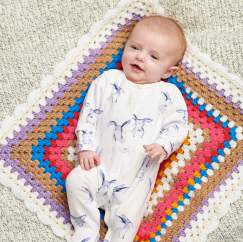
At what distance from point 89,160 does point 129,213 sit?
176 mm

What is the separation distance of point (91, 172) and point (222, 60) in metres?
0.48

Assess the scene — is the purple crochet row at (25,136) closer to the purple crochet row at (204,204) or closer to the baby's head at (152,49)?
the baby's head at (152,49)

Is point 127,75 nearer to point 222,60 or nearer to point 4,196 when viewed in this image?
point 222,60

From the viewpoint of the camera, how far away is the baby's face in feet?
4.51

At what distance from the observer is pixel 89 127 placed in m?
1.39

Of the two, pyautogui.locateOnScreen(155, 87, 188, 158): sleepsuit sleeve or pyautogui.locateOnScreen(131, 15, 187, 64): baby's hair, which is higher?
pyautogui.locateOnScreen(131, 15, 187, 64): baby's hair

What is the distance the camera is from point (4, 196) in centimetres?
136

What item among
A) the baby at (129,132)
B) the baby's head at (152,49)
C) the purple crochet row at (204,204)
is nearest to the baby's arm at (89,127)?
the baby at (129,132)

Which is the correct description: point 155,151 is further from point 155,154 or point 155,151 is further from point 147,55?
point 147,55

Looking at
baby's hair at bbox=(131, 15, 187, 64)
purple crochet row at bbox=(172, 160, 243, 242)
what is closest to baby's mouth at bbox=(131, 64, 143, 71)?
baby's hair at bbox=(131, 15, 187, 64)

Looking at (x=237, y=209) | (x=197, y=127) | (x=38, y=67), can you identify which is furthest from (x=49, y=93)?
(x=237, y=209)

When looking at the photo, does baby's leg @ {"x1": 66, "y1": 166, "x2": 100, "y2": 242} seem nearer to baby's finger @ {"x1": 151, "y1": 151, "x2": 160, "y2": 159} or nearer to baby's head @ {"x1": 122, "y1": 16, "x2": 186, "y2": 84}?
baby's finger @ {"x1": 151, "y1": 151, "x2": 160, "y2": 159}

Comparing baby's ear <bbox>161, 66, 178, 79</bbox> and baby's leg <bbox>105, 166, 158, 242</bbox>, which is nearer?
baby's leg <bbox>105, 166, 158, 242</bbox>

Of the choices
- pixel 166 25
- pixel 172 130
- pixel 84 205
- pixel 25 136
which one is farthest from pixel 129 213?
pixel 166 25
